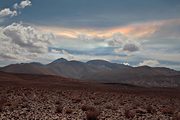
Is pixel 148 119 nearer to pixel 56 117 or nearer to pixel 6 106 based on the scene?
pixel 56 117

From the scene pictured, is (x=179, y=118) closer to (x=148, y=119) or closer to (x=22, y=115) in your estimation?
(x=148, y=119)

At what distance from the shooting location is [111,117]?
21.6 meters

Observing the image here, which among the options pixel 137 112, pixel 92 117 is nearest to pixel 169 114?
pixel 137 112

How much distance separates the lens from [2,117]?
64.3ft

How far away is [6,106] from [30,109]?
90.9 inches

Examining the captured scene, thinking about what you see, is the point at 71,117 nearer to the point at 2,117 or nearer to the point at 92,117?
the point at 92,117

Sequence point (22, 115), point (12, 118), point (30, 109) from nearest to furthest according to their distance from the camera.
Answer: point (12, 118), point (22, 115), point (30, 109)

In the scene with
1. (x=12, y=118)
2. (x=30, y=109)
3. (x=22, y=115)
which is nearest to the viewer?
(x=12, y=118)

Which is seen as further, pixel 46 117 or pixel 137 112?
pixel 137 112

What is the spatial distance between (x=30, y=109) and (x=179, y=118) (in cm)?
1075

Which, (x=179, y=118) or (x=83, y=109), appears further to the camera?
(x=83, y=109)

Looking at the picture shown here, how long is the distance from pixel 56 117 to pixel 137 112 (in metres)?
7.29

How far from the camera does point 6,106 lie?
989 inches

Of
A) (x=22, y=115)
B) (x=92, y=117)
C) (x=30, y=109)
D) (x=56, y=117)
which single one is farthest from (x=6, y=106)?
(x=92, y=117)
